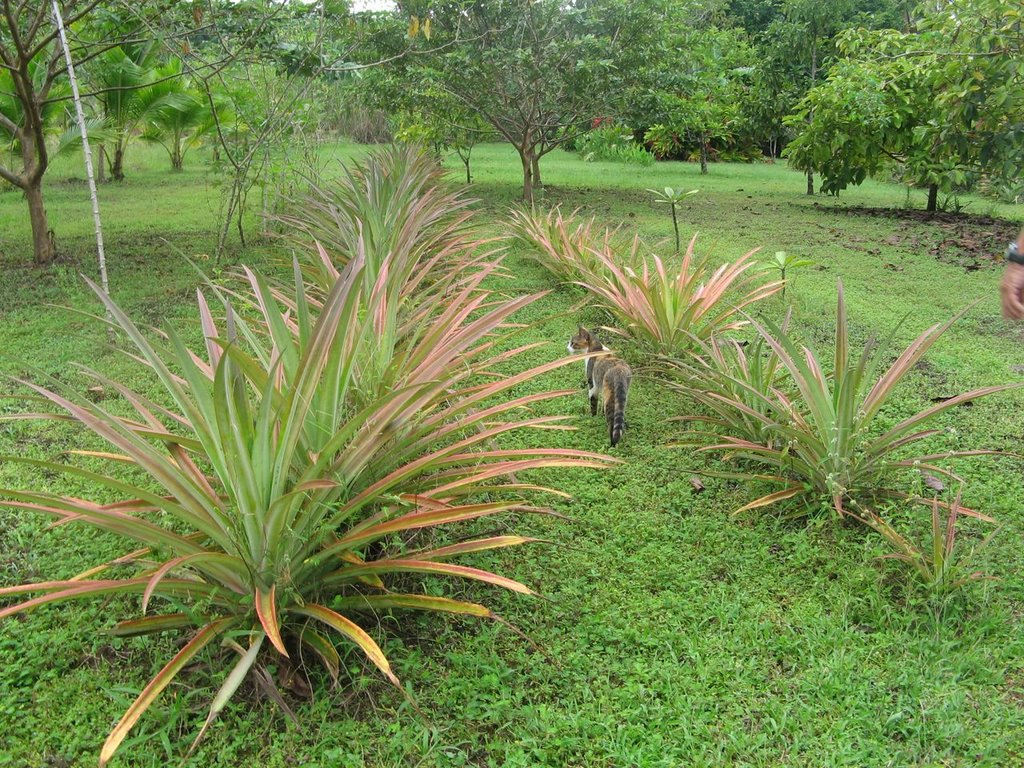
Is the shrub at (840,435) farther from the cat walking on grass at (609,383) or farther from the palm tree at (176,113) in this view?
the palm tree at (176,113)

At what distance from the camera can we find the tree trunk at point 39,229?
5661mm

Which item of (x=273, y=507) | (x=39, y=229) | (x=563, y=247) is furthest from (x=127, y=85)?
(x=273, y=507)

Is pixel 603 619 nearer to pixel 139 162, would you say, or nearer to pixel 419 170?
pixel 419 170

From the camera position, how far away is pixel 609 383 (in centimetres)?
288

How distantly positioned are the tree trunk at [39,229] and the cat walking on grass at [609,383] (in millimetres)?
4731

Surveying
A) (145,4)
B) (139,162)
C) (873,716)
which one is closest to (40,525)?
(873,716)

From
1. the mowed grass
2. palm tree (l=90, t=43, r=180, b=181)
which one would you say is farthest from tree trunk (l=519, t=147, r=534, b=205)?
the mowed grass

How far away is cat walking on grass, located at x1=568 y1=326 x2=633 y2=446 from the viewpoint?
111 inches

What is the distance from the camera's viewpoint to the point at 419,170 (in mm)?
6867

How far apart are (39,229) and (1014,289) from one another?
6.31 m

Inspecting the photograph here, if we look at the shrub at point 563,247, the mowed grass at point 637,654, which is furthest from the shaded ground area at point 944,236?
the mowed grass at point 637,654

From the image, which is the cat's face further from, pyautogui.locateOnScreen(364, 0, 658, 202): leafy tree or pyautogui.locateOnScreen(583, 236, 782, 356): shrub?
pyautogui.locateOnScreen(364, 0, 658, 202): leafy tree

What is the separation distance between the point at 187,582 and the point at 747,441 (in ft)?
6.23

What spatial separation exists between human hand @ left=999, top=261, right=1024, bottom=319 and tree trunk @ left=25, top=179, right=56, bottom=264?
20.4ft
